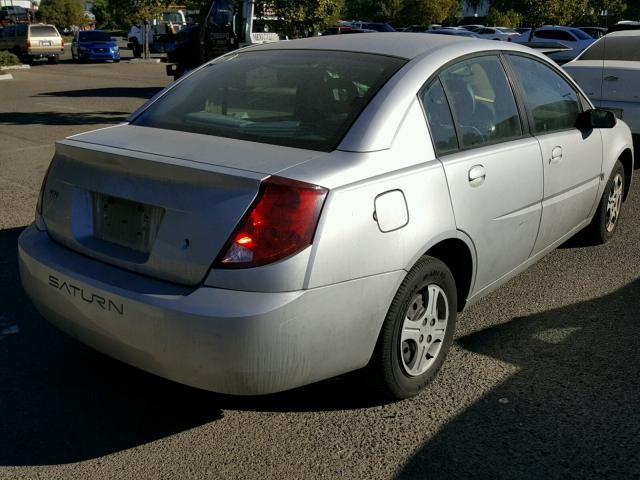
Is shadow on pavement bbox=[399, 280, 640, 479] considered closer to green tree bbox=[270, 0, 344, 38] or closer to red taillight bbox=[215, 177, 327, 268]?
red taillight bbox=[215, 177, 327, 268]

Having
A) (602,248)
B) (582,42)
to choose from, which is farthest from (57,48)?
(602,248)

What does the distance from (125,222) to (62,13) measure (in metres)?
77.5

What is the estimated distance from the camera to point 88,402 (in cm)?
343

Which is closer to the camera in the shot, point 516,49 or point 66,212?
point 66,212

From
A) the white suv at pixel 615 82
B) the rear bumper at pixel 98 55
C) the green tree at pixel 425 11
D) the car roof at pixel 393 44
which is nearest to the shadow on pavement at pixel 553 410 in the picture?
the car roof at pixel 393 44

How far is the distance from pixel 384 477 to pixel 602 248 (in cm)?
353

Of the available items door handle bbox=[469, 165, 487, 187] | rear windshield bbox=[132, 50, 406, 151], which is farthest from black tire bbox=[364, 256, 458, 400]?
rear windshield bbox=[132, 50, 406, 151]

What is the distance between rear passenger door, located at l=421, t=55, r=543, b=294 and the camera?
3.51m

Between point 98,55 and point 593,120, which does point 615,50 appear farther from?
point 98,55

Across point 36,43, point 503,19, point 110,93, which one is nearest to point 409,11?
point 503,19

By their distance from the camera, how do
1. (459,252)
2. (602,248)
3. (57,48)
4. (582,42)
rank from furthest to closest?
1. (57,48)
2. (582,42)
3. (602,248)
4. (459,252)

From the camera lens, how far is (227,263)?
2768mm

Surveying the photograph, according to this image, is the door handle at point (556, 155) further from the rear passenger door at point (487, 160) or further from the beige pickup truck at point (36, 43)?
the beige pickup truck at point (36, 43)

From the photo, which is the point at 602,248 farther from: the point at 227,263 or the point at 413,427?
the point at 227,263
